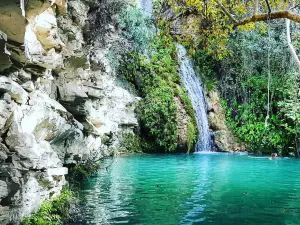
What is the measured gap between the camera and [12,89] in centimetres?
541

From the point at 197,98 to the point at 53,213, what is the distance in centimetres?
1930

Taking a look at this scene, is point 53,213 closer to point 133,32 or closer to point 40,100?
point 40,100

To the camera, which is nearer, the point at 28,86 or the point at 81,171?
the point at 28,86

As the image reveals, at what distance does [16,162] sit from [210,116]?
20.7m

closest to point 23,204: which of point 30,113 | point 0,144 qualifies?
point 0,144

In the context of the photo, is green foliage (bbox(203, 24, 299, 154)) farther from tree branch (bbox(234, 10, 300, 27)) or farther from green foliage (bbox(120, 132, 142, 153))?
tree branch (bbox(234, 10, 300, 27))

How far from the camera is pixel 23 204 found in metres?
5.29

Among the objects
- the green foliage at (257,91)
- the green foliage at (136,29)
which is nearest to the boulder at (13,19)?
the green foliage at (136,29)

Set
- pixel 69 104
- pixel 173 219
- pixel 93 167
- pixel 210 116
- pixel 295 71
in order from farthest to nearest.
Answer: pixel 210 116, pixel 295 71, pixel 93 167, pixel 69 104, pixel 173 219

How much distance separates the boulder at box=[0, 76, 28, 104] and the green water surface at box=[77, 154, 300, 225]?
8.06 ft

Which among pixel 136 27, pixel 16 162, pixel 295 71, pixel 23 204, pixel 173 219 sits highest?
pixel 136 27

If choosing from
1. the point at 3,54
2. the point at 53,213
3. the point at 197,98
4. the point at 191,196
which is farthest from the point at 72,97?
the point at 197,98

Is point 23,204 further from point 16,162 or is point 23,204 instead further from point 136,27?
point 136,27

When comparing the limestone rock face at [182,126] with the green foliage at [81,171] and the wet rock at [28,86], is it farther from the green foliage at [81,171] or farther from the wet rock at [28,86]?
the wet rock at [28,86]
